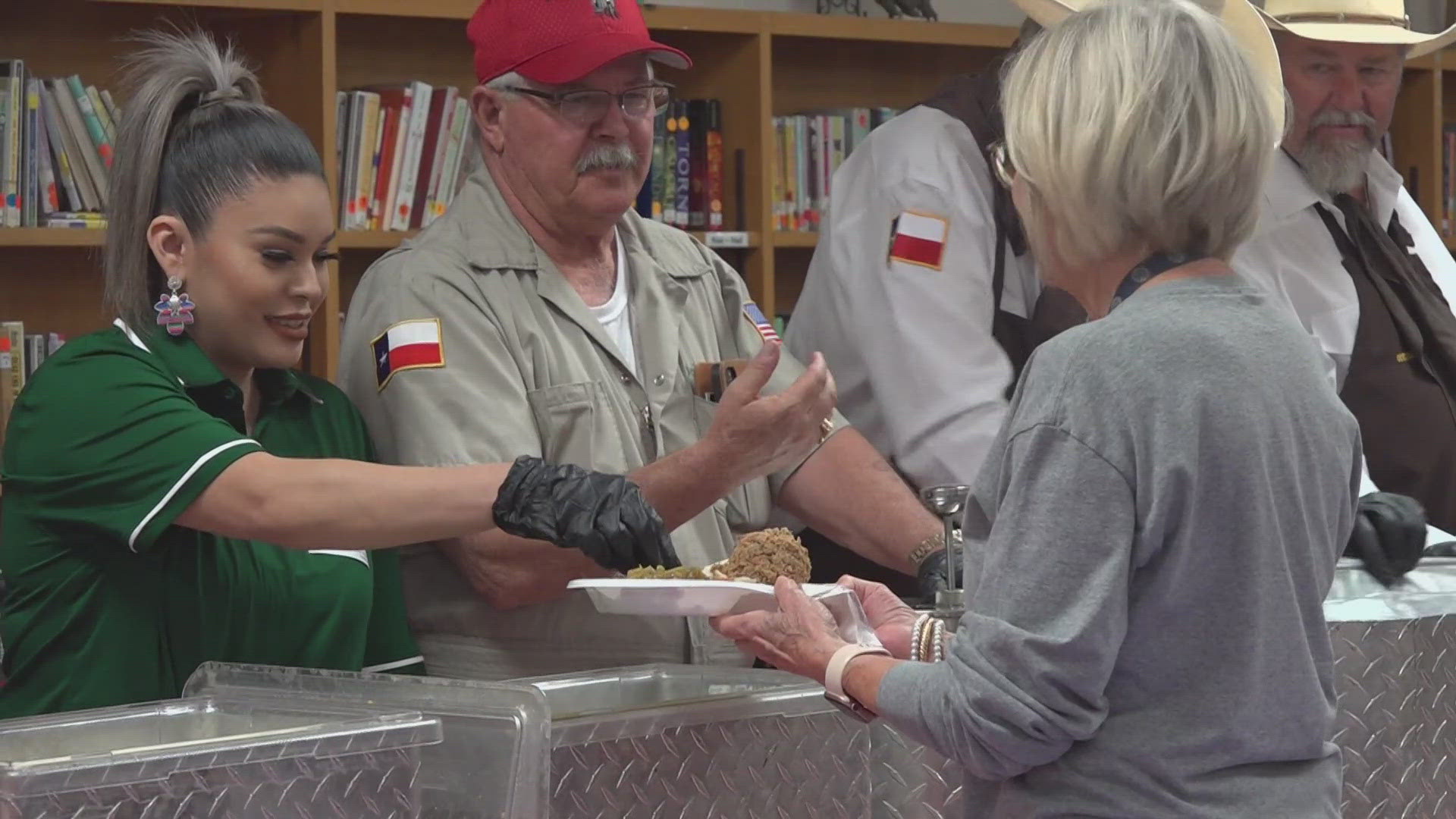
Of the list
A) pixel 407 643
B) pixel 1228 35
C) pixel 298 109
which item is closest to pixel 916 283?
pixel 407 643

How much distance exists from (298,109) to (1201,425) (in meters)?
2.81

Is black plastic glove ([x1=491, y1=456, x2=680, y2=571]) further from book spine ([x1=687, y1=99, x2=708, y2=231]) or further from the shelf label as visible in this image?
book spine ([x1=687, y1=99, x2=708, y2=231])

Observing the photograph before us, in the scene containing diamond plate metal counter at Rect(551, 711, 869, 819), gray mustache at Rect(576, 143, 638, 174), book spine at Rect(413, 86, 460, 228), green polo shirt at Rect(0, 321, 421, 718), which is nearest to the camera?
diamond plate metal counter at Rect(551, 711, 869, 819)

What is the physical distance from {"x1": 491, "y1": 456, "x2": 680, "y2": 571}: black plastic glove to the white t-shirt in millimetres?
553

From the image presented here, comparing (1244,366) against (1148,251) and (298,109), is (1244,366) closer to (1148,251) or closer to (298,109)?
(1148,251)

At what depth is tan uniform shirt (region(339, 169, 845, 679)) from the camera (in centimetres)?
220

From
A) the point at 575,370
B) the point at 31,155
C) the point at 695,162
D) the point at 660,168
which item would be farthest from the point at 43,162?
the point at 575,370

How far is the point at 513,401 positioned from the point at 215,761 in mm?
908

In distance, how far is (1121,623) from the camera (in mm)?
1272

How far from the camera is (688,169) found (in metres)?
4.07

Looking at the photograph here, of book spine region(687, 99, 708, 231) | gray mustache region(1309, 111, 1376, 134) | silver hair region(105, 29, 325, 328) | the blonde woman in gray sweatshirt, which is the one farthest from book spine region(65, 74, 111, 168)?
the blonde woman in gray sweatshirt

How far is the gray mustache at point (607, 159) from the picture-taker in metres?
2.38

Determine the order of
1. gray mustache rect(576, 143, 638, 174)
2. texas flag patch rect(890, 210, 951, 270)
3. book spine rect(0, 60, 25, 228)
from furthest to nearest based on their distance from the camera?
book spine rect(0, 60, 25, 228) < texas flag patch rect(890, 210, 951, 270) < gray mustache rect(576, 143, 638, 174)

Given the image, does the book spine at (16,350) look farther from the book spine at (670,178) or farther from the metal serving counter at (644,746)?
the metal serving counter at (644,746)
